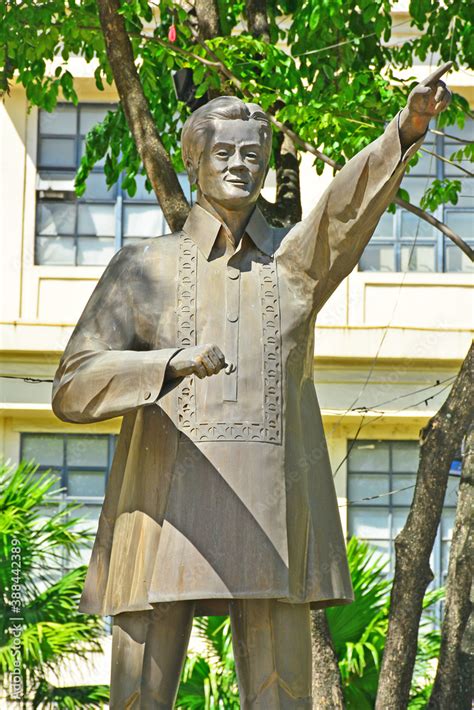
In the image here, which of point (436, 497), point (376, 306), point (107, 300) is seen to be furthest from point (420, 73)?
point (107, 300)

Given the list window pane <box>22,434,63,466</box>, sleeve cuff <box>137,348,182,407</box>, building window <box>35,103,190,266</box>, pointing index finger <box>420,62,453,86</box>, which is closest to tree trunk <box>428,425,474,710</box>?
sleeve cuff <box>137,348,182,407</box>

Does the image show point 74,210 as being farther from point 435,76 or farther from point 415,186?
point 435,76

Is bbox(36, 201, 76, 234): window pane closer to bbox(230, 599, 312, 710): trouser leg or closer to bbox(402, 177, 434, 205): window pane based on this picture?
bbox(402, 177, 434, 205): window pane

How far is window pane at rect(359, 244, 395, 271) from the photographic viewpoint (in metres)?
19.8

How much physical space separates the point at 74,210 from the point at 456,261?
4.26 metres

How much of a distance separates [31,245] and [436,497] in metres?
11.1

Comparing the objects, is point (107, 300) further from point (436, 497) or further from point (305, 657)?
point (436, 497)

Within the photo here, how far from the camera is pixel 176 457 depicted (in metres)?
5.16

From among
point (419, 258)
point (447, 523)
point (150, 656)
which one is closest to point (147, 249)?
point (150, 656)

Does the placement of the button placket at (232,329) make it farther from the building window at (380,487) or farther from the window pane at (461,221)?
the window pane at (461,221)

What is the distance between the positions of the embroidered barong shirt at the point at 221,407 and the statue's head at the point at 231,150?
118 mm

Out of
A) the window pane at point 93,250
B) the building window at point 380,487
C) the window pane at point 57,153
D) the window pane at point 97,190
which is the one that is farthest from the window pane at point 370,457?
the window pane at point 57,153

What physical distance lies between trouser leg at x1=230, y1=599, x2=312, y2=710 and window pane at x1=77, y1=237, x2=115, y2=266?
1502cm

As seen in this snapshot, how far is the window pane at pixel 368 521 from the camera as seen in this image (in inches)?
767
